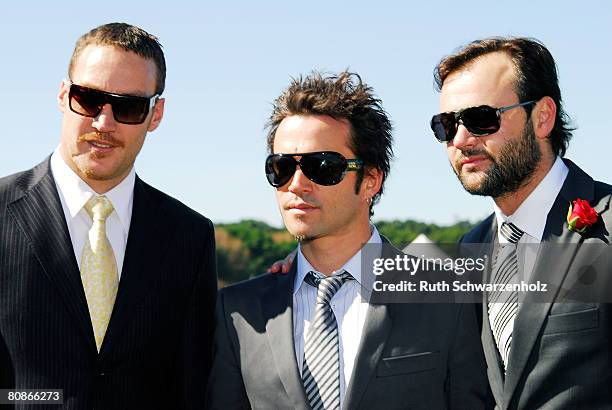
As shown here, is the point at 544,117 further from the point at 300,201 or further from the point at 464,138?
the point at 300,201

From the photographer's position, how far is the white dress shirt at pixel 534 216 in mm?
5820

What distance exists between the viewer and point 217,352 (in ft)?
17.8

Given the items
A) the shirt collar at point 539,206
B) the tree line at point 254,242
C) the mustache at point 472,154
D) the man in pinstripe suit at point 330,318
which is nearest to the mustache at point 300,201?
the man in pinstripe suit at point 330,318

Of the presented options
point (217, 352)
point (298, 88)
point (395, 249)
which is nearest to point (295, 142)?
point (298, 88)

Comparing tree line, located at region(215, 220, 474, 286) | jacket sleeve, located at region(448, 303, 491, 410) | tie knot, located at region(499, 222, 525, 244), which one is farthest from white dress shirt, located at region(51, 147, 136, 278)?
tree line, located at region(215, 220, 474, 286)

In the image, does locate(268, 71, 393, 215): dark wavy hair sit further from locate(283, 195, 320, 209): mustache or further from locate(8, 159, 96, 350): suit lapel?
locate(8, 159, 96, 350): suit lapel

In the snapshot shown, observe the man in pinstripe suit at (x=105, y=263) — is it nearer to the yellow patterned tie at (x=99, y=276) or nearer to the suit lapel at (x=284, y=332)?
the yellow patterned tie at (x=99, y=276)

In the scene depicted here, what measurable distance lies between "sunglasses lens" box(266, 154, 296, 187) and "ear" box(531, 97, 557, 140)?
81.8 inches

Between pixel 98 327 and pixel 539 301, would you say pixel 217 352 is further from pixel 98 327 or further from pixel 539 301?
pixel 539 301

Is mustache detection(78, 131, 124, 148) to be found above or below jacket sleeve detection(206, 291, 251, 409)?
above

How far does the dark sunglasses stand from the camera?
597cm

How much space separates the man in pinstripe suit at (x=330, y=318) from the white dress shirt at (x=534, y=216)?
2.18ft

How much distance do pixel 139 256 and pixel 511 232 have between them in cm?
267

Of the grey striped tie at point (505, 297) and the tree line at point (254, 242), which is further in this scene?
the tree line at point (254, 242)
